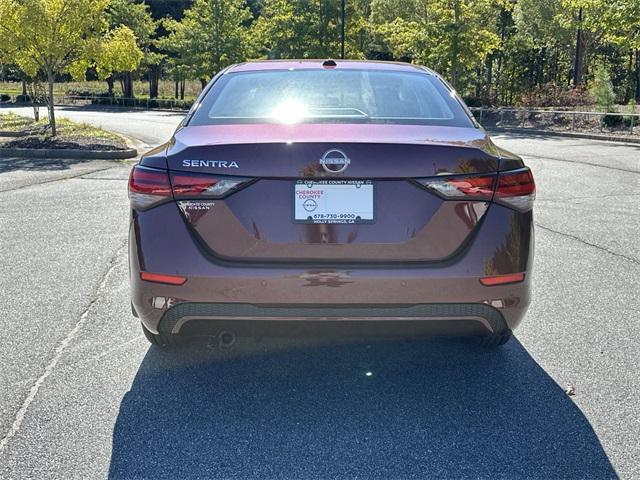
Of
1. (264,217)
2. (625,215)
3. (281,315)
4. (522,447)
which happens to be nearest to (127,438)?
(281,315)

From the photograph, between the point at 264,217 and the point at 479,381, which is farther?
the point at 479,381

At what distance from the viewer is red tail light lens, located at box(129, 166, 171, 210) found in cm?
288

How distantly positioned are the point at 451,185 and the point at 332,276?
0.65 meters

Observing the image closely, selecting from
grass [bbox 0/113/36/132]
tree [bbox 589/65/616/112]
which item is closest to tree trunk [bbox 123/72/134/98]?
grass [bbox 0/113/36/132]

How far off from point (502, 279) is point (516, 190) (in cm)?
40

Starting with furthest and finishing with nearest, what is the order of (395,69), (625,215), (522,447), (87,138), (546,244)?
(87,138) < (625,215) < (546,244) < (395,69) < (522,447)

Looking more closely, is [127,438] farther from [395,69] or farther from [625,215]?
[625,215]

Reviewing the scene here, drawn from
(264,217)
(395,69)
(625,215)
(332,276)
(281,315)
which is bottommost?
A: (625,215)

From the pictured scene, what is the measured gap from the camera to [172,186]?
2.87 m

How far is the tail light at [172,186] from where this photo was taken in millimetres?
2820

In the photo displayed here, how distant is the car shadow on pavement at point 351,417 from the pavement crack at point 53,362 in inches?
17.8

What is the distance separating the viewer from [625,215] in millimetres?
8125

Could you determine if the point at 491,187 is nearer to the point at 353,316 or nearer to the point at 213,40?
the point at 353,316

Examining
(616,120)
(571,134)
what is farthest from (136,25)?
(616,120)
